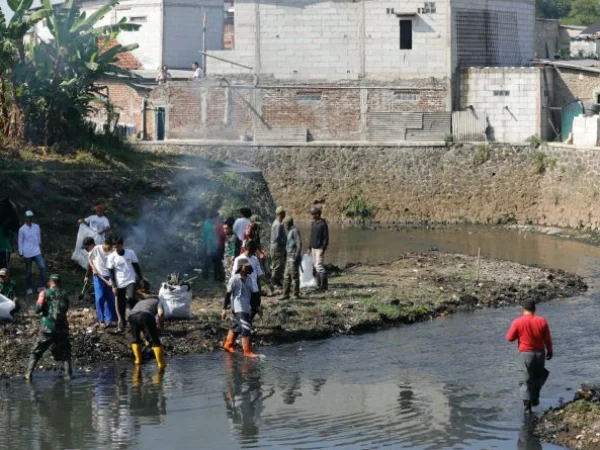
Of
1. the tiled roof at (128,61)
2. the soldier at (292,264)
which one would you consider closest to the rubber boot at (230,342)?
the soldier at (292,264)

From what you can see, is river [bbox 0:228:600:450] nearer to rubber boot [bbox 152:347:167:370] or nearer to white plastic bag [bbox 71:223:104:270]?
rubber boot [bbox 152:347:167:370]

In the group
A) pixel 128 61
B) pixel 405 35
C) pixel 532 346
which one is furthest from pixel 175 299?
pixel 128 61

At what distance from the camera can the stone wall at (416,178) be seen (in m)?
41.3

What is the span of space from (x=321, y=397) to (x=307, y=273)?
286 inches

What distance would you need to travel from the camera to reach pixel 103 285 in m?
20.6

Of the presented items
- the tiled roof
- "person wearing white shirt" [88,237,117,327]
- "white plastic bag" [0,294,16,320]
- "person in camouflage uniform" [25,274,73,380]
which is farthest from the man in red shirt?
the tiled roof

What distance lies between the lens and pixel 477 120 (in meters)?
45.0

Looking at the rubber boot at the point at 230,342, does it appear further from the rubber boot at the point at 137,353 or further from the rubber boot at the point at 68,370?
the rubber boot at the point at 68,370

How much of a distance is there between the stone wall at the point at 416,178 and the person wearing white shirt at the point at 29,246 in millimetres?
18869

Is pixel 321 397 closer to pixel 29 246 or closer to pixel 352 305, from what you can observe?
pixel 352 305

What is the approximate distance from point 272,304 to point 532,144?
816 inches

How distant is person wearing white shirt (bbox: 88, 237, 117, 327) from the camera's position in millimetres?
20609

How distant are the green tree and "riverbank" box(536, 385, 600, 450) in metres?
75.2

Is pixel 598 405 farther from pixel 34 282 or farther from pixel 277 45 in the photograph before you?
pixel 277 45
